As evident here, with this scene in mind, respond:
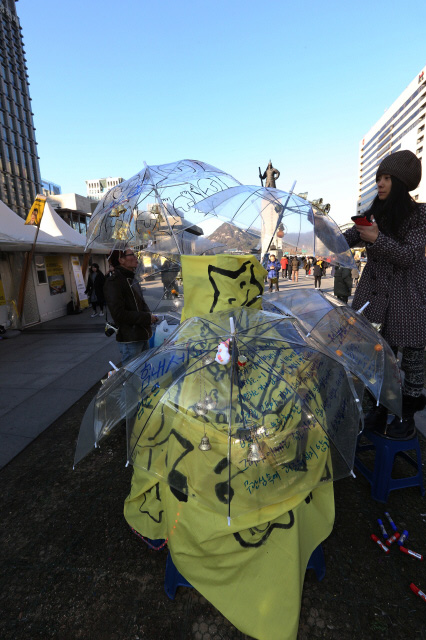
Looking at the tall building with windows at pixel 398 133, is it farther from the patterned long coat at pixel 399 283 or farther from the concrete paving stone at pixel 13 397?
the concrete paving stone at pixel 13 397

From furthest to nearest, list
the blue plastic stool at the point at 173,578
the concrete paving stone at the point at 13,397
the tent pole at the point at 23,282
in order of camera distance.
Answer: the tent pole at the point at 23,282 → the concrete paving stone at the point at 13,397 → the blue plastic stool at the point at 173,578

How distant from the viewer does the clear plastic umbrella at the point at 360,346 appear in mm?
1830

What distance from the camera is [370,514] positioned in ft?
7.59

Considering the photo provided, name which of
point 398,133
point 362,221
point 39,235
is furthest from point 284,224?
point 398,133

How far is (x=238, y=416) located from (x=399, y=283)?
158cm

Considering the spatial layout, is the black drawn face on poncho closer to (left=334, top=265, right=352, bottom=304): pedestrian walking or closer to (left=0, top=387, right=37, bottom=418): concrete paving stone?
(left=0, top=387, right=37, bottom=418): concrete paving stone

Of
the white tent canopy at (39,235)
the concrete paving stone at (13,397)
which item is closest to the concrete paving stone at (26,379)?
the concrete paving stone at (13,397)

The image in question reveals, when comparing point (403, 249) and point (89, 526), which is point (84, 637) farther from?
point (403, 249)

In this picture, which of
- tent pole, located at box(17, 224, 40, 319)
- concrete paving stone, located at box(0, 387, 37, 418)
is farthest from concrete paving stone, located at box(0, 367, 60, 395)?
tent pole, located at box(17, 224, 40, 319)

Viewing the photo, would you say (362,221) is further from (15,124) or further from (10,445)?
(15,124)

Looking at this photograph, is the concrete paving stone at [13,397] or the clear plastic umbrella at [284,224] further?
the concrete paving stone at [13,397]

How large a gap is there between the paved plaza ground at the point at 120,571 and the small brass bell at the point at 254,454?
41.7 inches

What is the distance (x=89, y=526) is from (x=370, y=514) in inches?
82.0

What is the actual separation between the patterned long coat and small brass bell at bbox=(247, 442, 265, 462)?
54.8 inches
